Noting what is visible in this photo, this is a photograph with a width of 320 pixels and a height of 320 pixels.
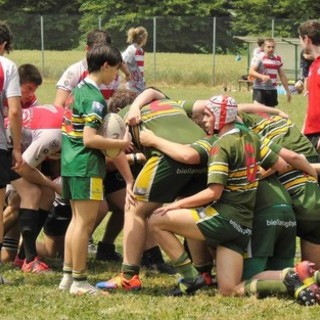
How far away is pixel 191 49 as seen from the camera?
42.8 metres

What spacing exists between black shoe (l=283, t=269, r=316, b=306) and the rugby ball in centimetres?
139

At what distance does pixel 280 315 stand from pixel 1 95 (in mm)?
2554

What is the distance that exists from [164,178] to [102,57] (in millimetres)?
907

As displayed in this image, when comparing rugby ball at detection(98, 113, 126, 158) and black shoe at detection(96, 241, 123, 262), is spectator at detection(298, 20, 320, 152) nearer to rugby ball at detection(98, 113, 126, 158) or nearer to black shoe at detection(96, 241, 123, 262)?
black shoe at detection(96, 241, 123, 262)

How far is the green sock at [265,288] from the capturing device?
6.04m

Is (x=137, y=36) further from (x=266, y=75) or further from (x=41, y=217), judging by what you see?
(x=41, y=217)

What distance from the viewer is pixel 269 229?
6.27 m

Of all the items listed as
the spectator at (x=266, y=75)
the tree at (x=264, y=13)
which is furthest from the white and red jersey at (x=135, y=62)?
the tree at (x=264, y=13)

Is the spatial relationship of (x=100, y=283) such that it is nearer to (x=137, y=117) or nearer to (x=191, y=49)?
(x=137, y=117)

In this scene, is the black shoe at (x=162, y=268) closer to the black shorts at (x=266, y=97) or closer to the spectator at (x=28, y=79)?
the spectator at (x=28, y=79)

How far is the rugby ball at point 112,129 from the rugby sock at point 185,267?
0.82m

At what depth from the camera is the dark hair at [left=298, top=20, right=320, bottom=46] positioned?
8106 mm

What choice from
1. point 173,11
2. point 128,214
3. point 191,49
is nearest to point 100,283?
point 128,214

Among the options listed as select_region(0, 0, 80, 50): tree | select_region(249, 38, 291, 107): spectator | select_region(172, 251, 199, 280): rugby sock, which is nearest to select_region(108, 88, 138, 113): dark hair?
select_region(172, 251, 199, 280): rugby sock
